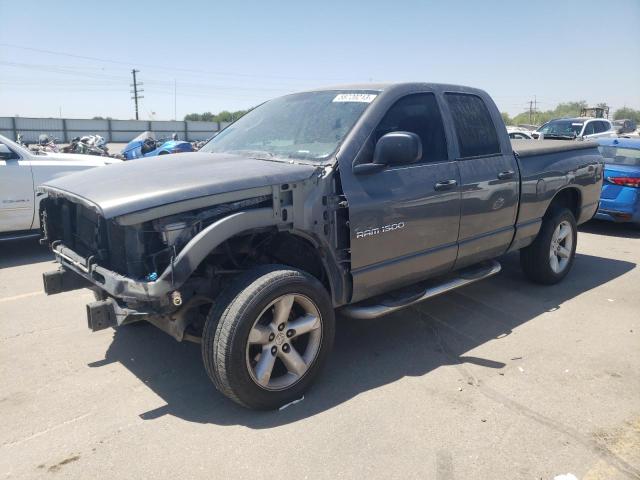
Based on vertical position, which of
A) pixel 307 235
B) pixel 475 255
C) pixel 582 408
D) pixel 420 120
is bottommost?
pixel 582 408

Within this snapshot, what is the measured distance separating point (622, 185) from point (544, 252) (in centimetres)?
389

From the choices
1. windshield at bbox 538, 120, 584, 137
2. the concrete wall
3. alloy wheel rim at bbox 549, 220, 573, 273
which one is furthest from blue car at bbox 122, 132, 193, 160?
the concrete wall

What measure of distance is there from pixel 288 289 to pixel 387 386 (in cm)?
105

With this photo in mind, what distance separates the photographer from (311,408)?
3271mm

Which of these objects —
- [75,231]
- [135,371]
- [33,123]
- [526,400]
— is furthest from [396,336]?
[33,123]

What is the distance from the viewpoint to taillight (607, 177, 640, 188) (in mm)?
8188

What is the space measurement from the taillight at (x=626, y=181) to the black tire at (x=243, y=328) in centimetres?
713

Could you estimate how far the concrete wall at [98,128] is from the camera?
40938 millimetres

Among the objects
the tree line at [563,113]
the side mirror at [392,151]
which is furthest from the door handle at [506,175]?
the tree line at [563,113]

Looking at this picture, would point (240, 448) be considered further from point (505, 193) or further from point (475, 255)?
point (505, 193)

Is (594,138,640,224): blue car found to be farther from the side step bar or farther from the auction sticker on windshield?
the auction sticker on windshield

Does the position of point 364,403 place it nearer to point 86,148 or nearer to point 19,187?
point 19,187

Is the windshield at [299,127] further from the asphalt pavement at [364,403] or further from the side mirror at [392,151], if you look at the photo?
the asphalt pavement at [364,403]

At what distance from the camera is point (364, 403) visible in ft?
10.9
